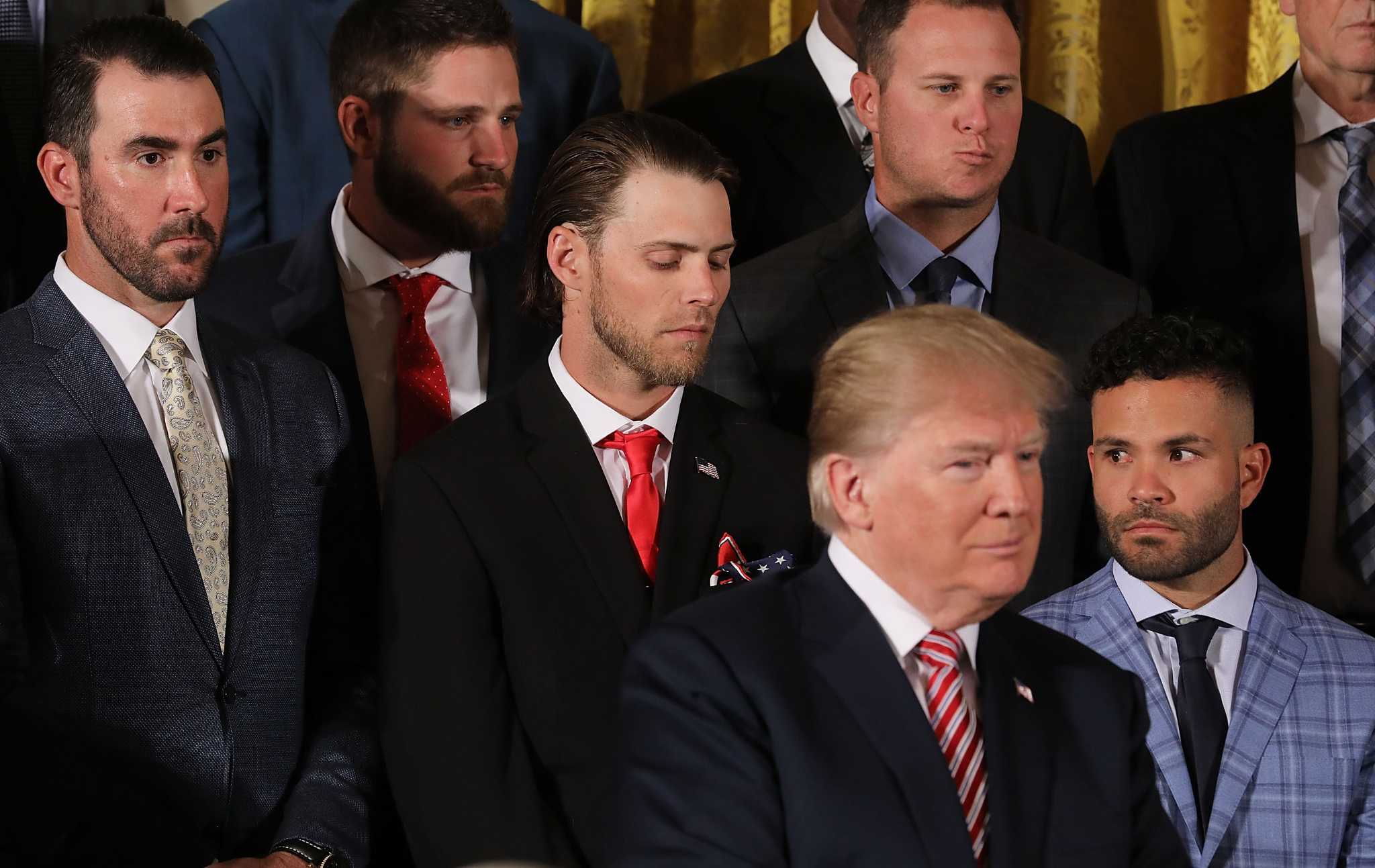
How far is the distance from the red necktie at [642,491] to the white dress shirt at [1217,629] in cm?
73

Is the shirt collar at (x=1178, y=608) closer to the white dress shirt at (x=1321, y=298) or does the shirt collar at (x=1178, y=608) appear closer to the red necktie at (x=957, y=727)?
the white dress shirt at (x=1321, y=298)

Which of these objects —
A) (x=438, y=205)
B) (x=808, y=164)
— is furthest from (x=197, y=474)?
(x=808, y=164)

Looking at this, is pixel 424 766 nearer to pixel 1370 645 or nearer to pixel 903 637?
pixel 903 637

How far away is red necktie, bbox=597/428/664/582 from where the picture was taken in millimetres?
2479

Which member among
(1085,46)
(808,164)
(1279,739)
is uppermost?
(1085,46)

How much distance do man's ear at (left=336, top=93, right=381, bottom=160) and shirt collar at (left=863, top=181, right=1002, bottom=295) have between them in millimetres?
860

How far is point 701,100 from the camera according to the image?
11.3 feet

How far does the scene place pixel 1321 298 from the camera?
3209 mm

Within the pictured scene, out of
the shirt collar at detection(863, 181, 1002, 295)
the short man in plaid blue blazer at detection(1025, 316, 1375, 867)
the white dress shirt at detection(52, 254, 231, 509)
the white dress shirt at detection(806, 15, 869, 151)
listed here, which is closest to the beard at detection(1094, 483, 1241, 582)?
the short man in plaid blue blazer at detection(1025, 316, 1375, 867)

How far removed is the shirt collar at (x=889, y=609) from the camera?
1.91 metres

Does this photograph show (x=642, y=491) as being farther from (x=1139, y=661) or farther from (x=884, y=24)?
(x=884, y=24)

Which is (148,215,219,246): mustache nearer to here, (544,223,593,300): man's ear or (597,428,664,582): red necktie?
(544,223,593,300): man's ear

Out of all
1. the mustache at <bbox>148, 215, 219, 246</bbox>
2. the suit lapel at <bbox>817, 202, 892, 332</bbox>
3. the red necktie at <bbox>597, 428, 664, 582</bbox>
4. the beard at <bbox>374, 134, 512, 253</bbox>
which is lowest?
the red necktie at <bbox>597, 428, 664, 582</bbox>

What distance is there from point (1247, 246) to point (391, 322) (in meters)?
1.50
